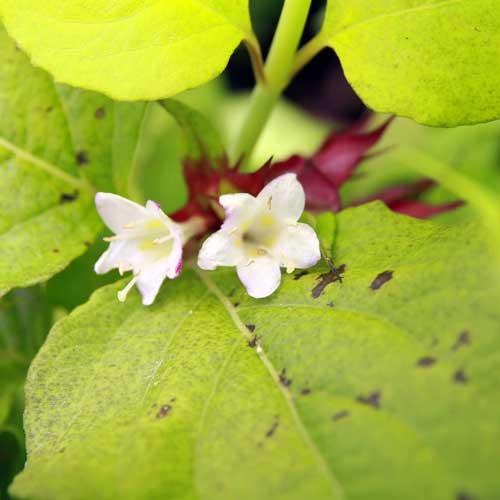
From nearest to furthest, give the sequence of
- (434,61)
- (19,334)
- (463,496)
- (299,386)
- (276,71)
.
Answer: (463,496), (299,386), (434,61), (276,71), (19,334)

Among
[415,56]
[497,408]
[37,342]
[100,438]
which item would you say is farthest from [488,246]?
[37,342]

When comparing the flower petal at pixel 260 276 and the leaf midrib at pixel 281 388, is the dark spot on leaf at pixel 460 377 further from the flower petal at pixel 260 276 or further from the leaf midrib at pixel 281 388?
the flower petal at pixel 260 276

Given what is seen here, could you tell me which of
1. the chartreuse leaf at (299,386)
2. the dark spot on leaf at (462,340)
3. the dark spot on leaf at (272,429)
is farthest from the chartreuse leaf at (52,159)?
the dark spot on leaf at (462,340)

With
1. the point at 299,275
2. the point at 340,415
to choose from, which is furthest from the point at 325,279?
the point at 340,415

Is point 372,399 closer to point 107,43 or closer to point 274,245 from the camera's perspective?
point 274,245

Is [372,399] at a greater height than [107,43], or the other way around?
[107,43]

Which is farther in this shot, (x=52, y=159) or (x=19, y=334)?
(x=19, y=334)

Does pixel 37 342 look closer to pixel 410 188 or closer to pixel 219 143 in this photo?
pixel 219 143
